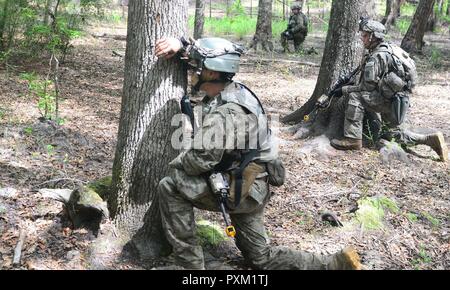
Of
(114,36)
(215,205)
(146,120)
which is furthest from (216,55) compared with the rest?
(114,36)

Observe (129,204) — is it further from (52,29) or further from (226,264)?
(52,29)

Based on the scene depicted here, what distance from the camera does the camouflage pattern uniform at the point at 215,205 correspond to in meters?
3.67

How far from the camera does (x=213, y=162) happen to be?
3645 millimetres

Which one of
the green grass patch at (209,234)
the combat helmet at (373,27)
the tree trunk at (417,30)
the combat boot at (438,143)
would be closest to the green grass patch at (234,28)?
the tree trunk at (417,30)

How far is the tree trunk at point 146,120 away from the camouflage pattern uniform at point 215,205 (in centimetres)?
26

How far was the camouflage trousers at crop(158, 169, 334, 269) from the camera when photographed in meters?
3.79

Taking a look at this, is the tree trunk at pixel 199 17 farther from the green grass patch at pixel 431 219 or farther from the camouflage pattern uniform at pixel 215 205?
the camouflage pattern uniform at pixel 215 205

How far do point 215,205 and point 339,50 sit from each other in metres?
4.38

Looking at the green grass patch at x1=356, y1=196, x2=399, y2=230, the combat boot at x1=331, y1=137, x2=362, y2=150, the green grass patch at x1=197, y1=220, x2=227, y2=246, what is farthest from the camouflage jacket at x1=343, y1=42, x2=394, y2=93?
the green grass patch at x1=197, y1=220, x2=227, y2=246

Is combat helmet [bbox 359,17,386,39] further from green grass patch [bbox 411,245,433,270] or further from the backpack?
green grass patch [bbox 411,245,433,270]

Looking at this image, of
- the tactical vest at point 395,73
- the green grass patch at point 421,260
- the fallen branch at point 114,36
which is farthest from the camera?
the fallen branch at point 114,36

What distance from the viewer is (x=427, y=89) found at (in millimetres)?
11914

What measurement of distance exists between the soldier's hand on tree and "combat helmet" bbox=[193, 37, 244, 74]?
0.54ft
